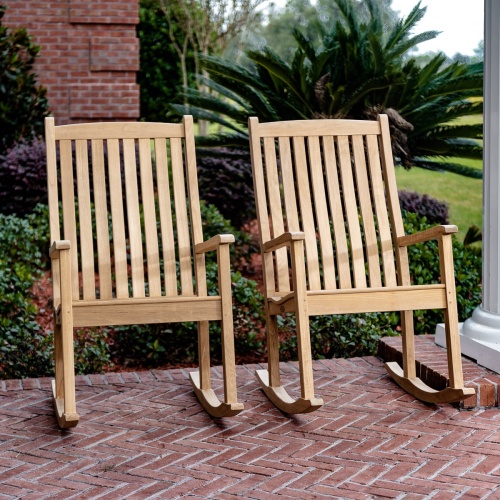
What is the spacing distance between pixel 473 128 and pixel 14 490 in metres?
4.53

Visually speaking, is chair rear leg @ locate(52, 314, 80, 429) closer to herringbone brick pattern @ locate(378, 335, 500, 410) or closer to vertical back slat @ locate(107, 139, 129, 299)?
vertical back slat @ locate(107, 139, 129, 299)

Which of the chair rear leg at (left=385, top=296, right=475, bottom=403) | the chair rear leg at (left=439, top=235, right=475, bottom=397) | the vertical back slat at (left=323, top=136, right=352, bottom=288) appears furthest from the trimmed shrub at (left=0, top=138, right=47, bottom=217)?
the chair rear leg at (left=439, top=235, right=475, bottom=397)

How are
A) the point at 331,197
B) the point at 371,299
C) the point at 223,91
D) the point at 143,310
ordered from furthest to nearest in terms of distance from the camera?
the point at 223,91 < the point at 331,197 < the point at 371,299 < the point at 143,310

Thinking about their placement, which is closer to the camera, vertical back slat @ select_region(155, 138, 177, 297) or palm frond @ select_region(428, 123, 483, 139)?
vertical back slat @ select_region(155, 138, 177, 297)

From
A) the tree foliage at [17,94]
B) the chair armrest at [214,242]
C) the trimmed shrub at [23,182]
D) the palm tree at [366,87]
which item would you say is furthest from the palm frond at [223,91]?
the chair armrest at [214,242]

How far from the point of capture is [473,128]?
20.1 feet

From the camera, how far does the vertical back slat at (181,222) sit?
377cm

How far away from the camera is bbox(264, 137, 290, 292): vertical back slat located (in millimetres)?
3734

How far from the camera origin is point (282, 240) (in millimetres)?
3420

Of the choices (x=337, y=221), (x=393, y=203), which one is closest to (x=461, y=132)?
(x=393, y=203)

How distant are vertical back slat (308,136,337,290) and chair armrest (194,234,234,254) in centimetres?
57

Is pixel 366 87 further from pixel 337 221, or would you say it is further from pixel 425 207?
pixel 337 221

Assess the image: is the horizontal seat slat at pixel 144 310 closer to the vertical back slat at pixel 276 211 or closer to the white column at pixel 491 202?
the vertical back slat at pixel 276 211

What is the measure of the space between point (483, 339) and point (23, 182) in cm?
424
